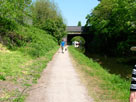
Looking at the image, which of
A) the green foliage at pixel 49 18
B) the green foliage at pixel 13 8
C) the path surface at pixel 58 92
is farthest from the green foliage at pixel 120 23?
the path surface at pixel 58 92

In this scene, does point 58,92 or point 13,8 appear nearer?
point 58,92

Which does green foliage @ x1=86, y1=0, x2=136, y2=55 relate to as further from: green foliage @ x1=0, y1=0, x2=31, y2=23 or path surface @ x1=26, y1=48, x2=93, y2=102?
path surface @ x1=26, y1=48, x2=93, y2=102

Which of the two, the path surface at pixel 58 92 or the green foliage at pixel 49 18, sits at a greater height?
the green foliage at pixel 49 18

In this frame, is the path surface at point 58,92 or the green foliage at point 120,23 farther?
the green foliage at point 120,23

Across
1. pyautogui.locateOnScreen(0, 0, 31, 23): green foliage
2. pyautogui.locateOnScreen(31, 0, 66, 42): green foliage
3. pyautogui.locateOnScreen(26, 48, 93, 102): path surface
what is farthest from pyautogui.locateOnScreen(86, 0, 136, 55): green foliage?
pyautogui.locateOnScreen(26, 48, 93, 102): path surface

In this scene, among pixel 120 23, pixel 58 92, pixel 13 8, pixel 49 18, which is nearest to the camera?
pixel 58 92

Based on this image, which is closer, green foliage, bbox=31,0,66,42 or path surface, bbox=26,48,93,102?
path surface, bbox=26,48,93,102

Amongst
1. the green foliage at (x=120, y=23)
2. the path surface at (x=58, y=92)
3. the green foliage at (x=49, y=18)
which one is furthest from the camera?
the green foliage at (x=49, y=18)

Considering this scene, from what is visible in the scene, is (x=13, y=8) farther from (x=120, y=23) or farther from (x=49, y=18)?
(x=49, y=18)

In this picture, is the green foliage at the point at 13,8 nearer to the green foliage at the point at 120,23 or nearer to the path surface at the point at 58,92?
the path surface at the point at 58,92

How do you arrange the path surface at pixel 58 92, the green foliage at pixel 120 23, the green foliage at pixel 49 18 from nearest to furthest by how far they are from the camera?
the path surface at pixel 58 92 < the green foliage at pixel 120 23 < the green foliage at pixel 49 18

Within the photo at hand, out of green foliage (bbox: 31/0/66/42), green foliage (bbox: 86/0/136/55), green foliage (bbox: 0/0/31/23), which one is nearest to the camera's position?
green foliage (bbox: 0/0/31/23)

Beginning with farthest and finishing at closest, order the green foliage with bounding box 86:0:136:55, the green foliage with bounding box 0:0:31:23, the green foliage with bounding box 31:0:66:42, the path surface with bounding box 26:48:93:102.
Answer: the green foliage with bounding box 31:0:66:42
the green foliage with bounding box 86:0:136:55
the green foliage with bounding box 0:0:31:23
the path surface with bounding box 26:48:93:102

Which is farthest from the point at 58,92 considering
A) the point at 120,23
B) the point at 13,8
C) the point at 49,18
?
the point at 49,18
